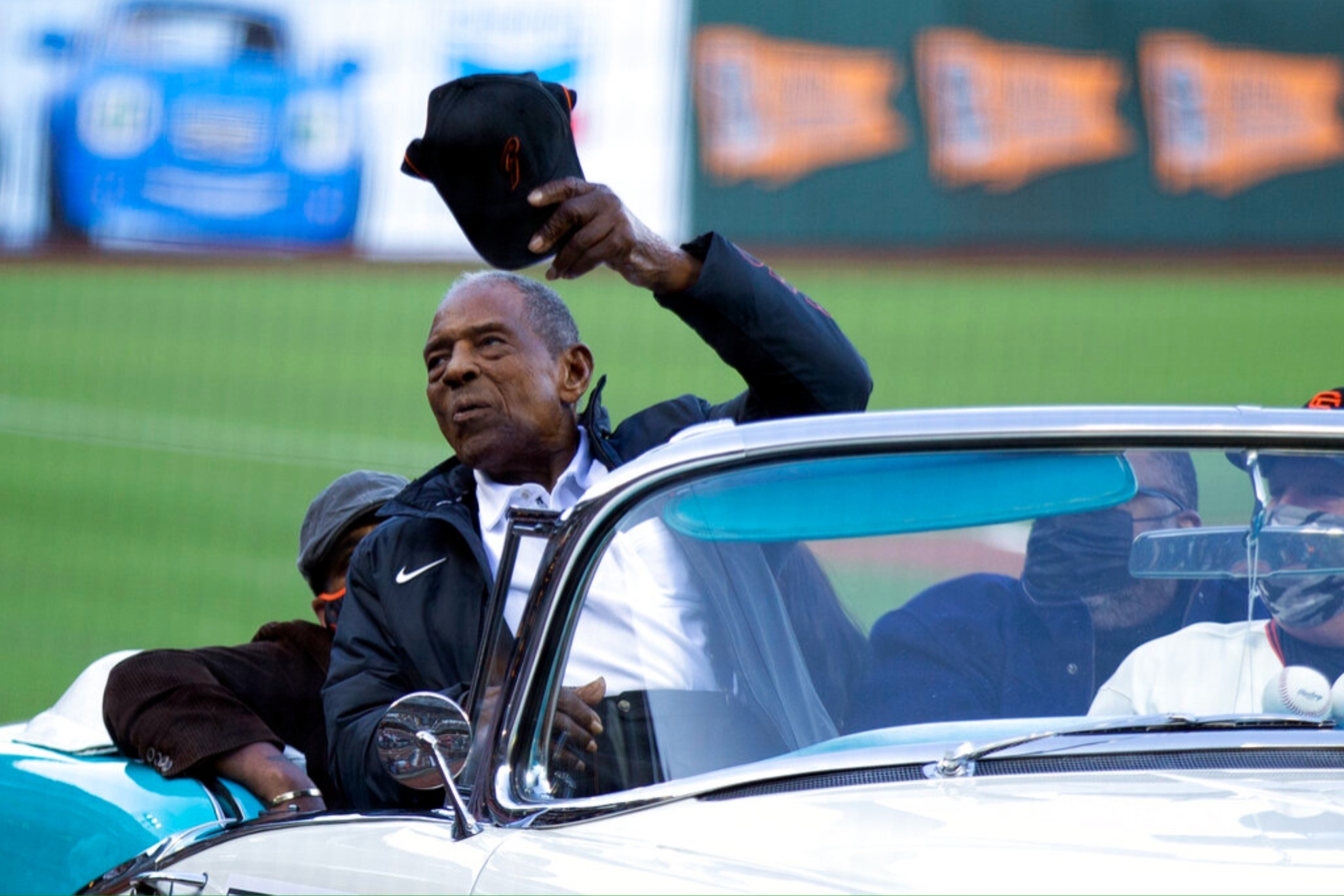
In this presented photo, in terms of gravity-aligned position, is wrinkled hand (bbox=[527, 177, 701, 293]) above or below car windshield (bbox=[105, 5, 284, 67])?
below

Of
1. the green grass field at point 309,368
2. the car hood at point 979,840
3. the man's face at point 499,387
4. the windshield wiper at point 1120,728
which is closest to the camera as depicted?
the car hood at point 979,840

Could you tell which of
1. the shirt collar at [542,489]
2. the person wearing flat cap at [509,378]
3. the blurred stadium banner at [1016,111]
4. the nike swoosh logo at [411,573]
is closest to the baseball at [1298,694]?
the person wearing flat cap at [509,378]

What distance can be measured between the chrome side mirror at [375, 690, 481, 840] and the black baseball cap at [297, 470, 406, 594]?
1694 mm

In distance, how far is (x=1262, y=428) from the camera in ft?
7.10

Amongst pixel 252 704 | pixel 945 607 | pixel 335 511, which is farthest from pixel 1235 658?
pixel 335 511

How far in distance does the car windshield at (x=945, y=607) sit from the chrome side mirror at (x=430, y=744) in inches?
3.5

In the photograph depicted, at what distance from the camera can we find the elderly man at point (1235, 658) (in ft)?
6.80

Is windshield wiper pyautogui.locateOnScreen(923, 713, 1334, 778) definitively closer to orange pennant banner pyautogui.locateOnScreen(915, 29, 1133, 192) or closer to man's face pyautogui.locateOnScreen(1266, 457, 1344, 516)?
man's face pyautogui.locateOnScreen(1266, 457, 1344, 516)

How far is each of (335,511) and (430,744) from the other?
1782 mm

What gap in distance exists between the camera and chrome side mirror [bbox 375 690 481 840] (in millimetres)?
2066

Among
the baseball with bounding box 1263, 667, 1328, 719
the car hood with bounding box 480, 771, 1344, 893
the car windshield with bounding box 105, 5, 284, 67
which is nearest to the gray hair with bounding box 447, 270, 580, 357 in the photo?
the car hood with bounding box 480, 771, 1344, 893

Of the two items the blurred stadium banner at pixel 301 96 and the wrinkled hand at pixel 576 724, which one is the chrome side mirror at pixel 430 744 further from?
the blurred stadium banner at pixel 301 96

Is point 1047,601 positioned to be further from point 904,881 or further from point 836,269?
point 836,269

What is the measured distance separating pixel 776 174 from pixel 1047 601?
14.3 meters
